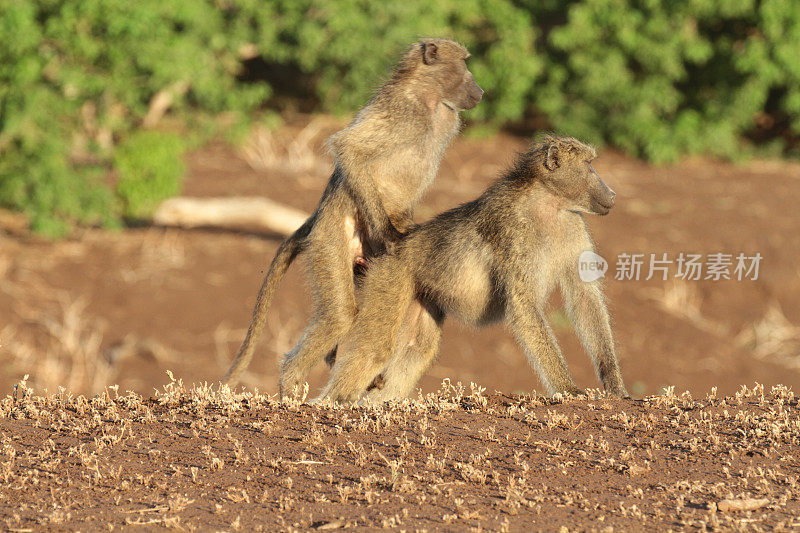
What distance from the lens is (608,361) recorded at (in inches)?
234

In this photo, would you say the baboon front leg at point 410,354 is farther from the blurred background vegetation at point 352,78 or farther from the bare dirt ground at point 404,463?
the blurred background vegetation at point 352,78

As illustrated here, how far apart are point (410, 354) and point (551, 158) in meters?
1.39

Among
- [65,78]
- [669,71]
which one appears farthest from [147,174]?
[669,71]

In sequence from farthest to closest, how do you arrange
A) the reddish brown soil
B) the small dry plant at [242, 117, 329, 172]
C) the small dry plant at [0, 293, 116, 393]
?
the small dry plant at [242, 117, 329, 172]
the reddish brown soil
the small dry plant at [0, 293, 116, 393]

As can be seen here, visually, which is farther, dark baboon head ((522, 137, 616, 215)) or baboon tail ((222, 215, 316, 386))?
baboon tail ((222, 215, 316, 386))

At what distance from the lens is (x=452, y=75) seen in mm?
6516

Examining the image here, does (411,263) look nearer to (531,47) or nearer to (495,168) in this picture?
(495,168)

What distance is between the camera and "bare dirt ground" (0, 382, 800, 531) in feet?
13.0

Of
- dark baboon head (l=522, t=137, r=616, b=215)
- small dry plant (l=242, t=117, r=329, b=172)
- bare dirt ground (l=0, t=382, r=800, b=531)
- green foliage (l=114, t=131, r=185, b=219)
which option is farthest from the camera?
small dry plant (l=242, t=117, r=329, b=172)

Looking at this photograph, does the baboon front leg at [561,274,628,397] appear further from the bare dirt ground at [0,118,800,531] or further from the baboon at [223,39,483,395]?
the baboon at [223,39,483,395]

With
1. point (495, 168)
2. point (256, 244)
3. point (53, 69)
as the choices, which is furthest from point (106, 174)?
point (495, 168)

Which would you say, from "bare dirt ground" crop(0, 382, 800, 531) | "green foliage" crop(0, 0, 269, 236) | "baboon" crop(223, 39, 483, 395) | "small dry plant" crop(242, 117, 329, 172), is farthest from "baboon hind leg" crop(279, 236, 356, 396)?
"small dry plant" crop(242, 117, 329, 172)

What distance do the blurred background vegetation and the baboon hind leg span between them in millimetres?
8280

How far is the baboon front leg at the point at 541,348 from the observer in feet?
18.6
